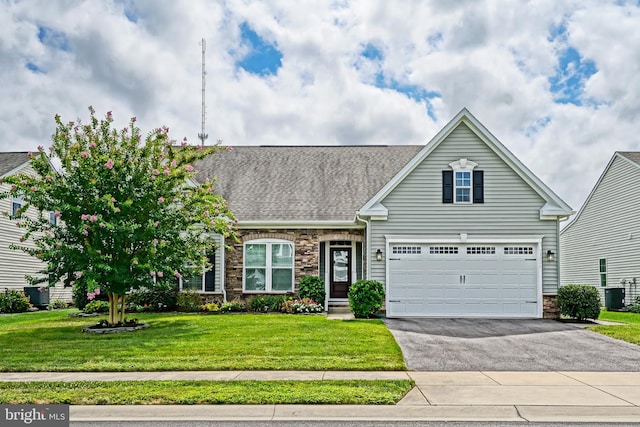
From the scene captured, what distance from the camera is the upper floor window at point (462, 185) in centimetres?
2095

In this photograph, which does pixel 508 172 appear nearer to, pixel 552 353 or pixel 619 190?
pixel 552 353

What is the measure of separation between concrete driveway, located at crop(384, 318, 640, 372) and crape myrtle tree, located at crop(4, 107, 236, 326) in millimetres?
6742

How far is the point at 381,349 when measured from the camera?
44.0 ft

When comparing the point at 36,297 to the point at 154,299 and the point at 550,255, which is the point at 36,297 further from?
the point at 550,255

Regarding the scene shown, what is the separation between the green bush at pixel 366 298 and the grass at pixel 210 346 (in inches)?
37.3

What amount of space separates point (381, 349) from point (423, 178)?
29.1ft

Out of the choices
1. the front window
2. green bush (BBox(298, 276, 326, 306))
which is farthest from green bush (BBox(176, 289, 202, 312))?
the front window

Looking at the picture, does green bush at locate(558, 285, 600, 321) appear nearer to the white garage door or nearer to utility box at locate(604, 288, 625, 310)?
the white garage door

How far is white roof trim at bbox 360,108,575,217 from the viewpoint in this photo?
20656mm

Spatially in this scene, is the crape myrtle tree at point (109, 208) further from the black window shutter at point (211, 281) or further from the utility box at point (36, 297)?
the utility box at point (36, 297)

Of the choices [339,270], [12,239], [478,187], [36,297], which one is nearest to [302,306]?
[339,270]

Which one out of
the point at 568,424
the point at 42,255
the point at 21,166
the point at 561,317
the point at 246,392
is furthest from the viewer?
the point at 21,166

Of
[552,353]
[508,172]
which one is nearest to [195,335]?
[552,353]

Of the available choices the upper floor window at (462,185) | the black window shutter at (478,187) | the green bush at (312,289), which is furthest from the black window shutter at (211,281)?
the black window shutter at (478,187)
